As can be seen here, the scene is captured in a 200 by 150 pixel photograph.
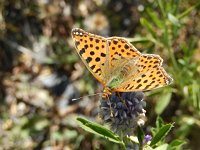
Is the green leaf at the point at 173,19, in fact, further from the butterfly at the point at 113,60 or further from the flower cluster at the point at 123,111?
the flower cluster at the point at 123,111

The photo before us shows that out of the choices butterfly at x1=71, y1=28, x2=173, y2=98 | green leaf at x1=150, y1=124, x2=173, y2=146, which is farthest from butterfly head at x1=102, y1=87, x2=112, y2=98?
green leaf at x1=150, y1=124, x2=173, y2=146

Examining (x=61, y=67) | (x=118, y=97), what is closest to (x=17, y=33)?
(x=61, y=67)

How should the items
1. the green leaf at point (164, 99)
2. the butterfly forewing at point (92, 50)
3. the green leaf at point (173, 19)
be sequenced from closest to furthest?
1. the butterfly forewing at point (92, 50)
2. the green leaf at point (173, 19)
3. the green leaf at point (164, 99)

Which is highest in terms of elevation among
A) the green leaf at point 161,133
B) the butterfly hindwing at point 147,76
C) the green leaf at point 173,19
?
the green leaf at point 173,19

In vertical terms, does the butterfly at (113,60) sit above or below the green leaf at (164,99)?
above

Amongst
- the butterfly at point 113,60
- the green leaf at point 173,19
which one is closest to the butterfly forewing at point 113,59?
the butterfly at point 113,60

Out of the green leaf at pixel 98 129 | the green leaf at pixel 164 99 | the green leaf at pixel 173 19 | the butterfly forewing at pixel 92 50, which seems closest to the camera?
the green leaf at pixel 98 129

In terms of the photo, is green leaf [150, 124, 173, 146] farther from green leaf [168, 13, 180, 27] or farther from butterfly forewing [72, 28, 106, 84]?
green leaf [168, 13, 180, 27]
